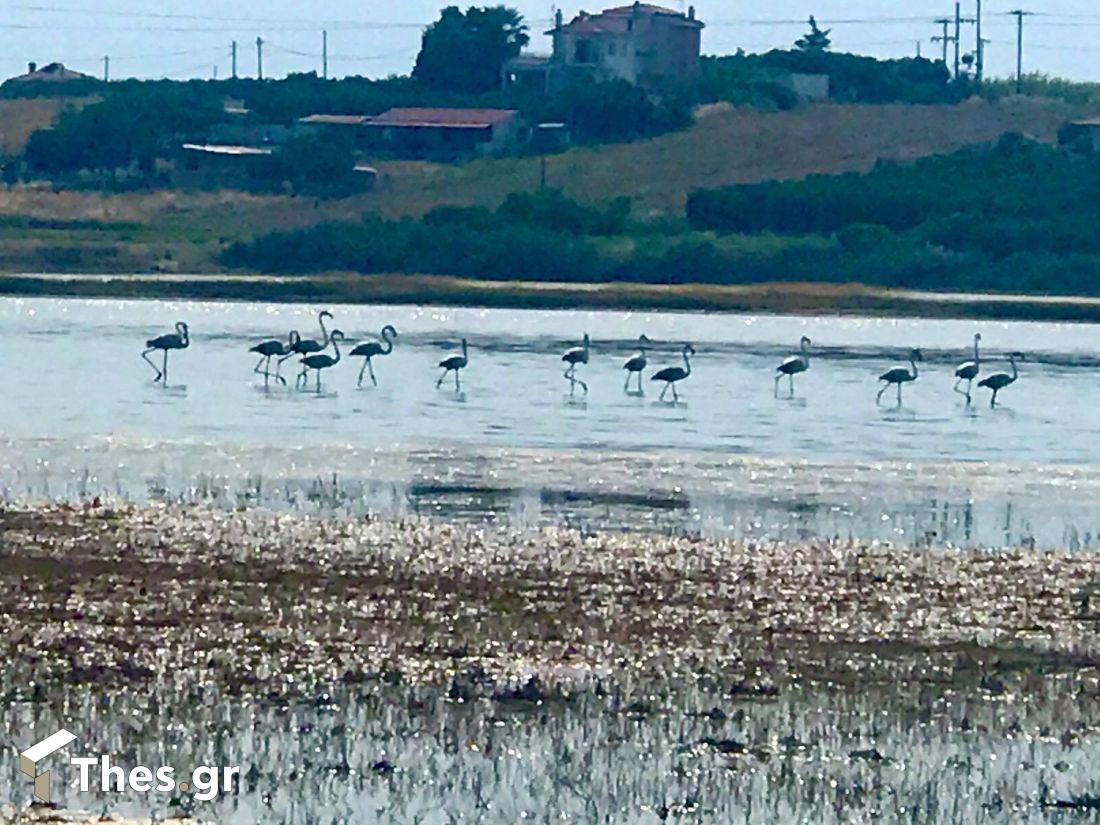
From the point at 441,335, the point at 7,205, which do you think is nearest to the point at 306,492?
the point at 441,335

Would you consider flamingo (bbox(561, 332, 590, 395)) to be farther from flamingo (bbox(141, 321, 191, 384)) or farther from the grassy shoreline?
the grassy shoreline

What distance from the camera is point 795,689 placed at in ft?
42.7

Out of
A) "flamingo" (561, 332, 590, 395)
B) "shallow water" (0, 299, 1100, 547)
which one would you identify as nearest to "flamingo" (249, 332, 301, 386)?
"shallow water" (0, 299, 1100, 547)

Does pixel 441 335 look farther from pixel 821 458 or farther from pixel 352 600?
pixel 352 600

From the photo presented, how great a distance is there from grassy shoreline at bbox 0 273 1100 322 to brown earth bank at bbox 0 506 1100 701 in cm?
3907

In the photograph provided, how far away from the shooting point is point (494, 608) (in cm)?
1502

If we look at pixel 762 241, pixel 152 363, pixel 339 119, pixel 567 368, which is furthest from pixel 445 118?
pixel 152 363

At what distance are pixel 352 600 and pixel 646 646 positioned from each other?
203cm

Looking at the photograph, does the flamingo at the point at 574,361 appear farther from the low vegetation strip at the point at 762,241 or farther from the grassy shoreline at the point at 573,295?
the low vegetation strip at the point at 762,241

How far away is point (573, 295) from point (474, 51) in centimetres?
4401

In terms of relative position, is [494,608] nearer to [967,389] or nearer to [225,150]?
[967,389]

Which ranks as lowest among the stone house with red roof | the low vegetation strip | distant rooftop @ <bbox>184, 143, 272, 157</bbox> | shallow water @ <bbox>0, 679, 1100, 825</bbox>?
shallow water @ <bbox>0, 679, 1100, 825</bbox>

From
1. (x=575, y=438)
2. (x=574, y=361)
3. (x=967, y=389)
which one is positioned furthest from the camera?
(x=967, y=389)

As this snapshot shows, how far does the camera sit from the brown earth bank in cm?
1331
